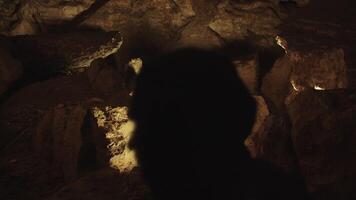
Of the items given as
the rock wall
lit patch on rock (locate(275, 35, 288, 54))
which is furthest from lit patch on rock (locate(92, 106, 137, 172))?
lit patch on rock (locate(275, 35, 288, 54))

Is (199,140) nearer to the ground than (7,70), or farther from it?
farther from it

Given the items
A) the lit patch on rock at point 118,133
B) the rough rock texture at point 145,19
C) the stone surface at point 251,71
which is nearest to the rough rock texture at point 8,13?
the rough rock texture at point 145,19

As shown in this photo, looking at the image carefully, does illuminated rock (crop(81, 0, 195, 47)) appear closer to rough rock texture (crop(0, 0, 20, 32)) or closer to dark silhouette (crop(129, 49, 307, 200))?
rough rock texture (crop(0, 0, 20, 32))

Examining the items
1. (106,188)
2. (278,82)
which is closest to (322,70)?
(278,82)

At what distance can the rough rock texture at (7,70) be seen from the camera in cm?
368

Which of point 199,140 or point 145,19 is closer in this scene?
point 199,140

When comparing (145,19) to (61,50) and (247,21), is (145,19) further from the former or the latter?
(247,21)

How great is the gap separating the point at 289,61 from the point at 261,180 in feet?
8.00

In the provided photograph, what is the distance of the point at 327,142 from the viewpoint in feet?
8.74

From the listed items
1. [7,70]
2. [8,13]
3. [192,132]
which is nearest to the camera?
[192,132]

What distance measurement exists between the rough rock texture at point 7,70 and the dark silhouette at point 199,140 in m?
1.94

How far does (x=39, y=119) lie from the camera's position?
3463mm

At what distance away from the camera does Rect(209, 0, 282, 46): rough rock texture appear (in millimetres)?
5590

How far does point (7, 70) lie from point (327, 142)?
11.3 feet
